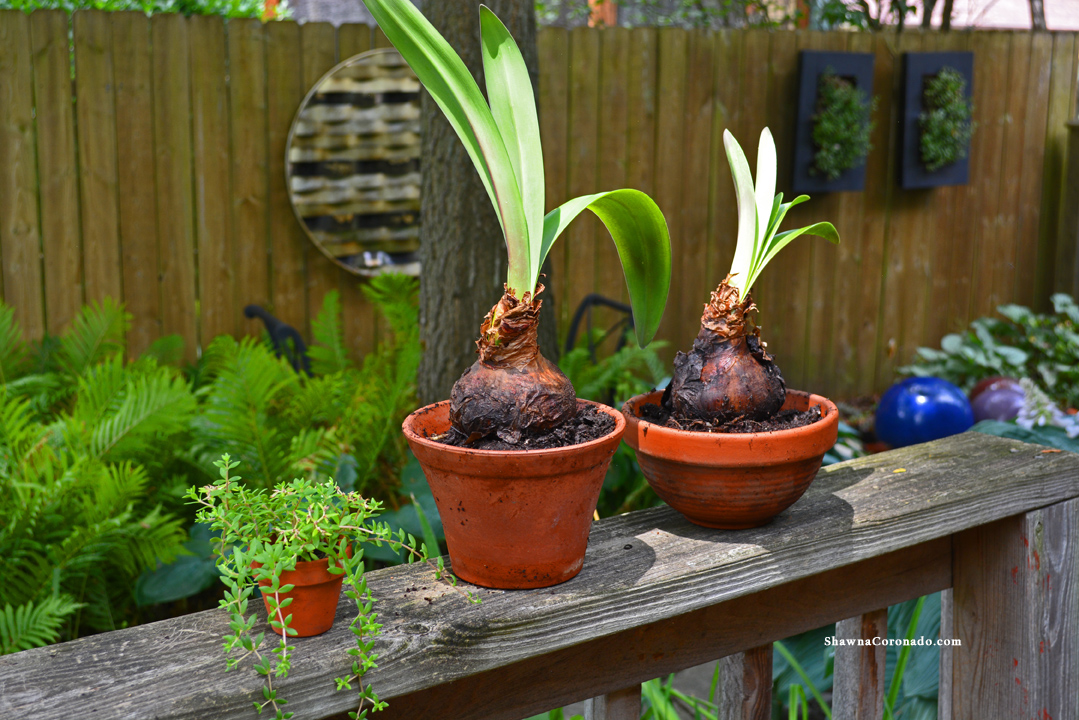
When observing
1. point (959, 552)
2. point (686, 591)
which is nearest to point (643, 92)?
point (959, 552)

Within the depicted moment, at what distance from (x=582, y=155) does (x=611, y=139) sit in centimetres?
16

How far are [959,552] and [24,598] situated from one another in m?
1.79

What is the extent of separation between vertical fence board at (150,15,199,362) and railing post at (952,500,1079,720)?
294 cm

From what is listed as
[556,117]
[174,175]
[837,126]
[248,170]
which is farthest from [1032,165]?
[174,175]

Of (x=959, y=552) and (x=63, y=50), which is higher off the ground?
(x=63, y=50)

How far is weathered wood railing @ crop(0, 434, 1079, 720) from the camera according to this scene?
74cm

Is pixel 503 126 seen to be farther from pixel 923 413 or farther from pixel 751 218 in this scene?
pixel 923 413

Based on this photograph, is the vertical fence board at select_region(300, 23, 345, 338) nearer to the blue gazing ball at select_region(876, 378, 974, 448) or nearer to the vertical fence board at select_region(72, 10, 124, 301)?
the vertical fence board at select_region(72, 10, 124, 301)

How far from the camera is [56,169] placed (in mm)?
3092

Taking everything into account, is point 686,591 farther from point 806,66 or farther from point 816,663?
point 806,66

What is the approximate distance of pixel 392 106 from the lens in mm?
3521

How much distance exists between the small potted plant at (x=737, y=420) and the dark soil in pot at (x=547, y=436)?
0.28 feet

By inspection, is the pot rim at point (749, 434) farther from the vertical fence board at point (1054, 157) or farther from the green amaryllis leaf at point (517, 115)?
the vertical fence board at point (1054, 157)

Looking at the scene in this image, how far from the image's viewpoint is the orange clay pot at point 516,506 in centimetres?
83
